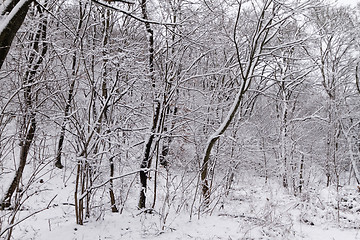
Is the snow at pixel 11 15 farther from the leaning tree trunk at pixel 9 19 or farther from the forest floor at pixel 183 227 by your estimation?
the forest floor at pixel 183 227

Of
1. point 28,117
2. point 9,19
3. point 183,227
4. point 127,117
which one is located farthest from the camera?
point 127,117

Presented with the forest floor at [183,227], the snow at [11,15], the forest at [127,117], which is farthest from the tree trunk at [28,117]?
the snow at [11,15]

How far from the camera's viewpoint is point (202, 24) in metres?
6.77

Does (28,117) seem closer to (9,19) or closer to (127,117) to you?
(9,19)

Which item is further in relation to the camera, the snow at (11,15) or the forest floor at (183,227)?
the forest floor at (183,227)

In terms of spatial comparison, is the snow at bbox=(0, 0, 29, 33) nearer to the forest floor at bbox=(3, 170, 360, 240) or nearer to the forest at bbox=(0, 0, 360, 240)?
the forest at bbox=(0, 0, 360, 240)

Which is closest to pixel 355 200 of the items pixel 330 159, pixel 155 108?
pixel 330 159

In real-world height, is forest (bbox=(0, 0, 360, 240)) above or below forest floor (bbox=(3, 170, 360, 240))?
above

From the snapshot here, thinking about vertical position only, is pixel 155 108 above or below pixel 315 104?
below

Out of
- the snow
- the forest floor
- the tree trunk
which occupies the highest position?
the snow

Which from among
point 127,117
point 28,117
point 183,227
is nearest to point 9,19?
point 28,117

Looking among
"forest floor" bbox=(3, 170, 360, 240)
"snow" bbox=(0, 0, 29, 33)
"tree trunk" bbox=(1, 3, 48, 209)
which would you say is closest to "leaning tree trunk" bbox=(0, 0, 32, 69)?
"snow" bbox=(0, 0, 29, 33)

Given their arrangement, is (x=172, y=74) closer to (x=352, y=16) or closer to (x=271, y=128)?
(x=352, y=16)

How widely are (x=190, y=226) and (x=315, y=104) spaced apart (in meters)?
16.1
